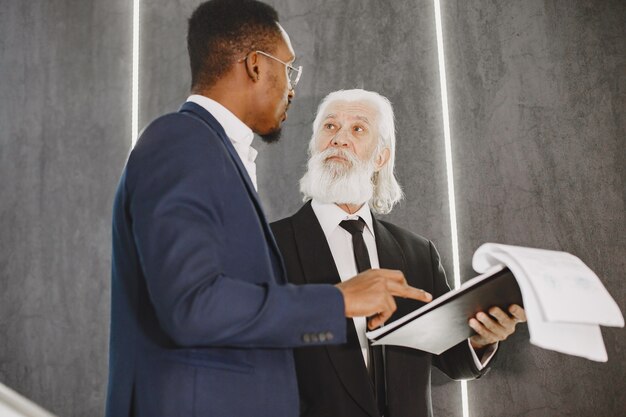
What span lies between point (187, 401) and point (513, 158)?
2.02 meters

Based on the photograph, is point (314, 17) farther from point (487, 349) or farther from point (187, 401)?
point (187, 401)

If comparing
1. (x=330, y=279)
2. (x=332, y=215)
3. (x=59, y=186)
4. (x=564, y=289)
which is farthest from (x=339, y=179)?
(x=59, y=186)

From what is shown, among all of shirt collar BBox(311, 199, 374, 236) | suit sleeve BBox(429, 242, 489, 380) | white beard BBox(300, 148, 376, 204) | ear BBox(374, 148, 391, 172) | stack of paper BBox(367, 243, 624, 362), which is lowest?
suit sleeve BBox(429, 242, 489, 380)

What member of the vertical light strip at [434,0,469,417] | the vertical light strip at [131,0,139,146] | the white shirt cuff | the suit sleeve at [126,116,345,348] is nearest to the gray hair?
the vertical light strip at [434,0,469,417]

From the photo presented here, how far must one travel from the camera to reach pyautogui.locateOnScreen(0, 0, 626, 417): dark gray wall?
2619 mm

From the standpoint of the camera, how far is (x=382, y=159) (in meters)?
2.61

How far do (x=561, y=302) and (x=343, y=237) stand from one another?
1144mm

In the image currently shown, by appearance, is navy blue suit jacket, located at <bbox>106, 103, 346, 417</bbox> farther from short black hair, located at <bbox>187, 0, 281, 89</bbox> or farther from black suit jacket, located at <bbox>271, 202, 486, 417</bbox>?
black suit jacket, located at <bbox>271, 202, 486, 417</bbox>

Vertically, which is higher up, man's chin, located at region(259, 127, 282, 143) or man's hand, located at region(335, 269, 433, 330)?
man's chin, located at region(259, 127, 282, 143)

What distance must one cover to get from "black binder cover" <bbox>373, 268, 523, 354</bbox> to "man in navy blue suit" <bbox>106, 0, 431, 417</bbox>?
77 millimetres

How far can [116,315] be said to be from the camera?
1314mm

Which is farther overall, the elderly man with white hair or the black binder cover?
the elderly man with white hair

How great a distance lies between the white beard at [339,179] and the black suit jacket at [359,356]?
11cm

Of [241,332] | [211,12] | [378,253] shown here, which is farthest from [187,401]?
[378,253]
